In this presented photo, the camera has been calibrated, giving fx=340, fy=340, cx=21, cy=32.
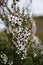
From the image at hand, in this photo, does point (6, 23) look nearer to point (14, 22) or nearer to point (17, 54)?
point (14, 22)

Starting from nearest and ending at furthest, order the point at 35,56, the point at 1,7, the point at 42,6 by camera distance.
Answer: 1. the point at 1,7
2. the point at 35,56
3. the point at 42,6

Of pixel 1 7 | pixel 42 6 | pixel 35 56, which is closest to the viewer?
pixel 1 7

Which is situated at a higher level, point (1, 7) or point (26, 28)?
point (1, 7)

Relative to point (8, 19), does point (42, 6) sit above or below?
below

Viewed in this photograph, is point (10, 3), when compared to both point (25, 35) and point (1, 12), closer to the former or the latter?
point (1, 12)

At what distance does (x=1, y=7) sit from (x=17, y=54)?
63 centimetres

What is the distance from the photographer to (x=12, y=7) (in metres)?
3.96

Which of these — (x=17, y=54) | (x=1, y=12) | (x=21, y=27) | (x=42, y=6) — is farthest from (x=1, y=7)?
(x=42, y=6)

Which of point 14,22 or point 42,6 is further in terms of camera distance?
point 42,6

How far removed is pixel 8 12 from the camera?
12.9ft

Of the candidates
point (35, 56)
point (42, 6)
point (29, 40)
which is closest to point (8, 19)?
point (29, 40)

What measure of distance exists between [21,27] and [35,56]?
0.53 metres

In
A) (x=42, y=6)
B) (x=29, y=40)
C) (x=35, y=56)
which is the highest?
(x=29, y=40)

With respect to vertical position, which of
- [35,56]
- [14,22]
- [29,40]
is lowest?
[35,56]
